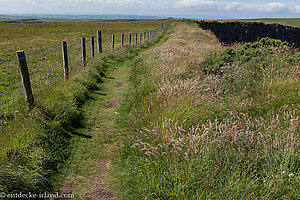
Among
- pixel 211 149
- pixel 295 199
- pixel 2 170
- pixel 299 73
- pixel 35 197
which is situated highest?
pixel 299 73

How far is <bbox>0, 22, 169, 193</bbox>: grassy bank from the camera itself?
3368 millimetres

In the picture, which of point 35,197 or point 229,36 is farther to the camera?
point 229,36

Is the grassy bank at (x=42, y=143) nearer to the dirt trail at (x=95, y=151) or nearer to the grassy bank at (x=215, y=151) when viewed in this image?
the dirt trail at (x=95, y=151)

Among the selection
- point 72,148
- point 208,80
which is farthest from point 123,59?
point 72,148

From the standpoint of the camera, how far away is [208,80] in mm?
6902

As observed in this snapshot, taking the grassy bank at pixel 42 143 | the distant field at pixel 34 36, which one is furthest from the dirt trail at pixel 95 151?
the distant field at pixel 34 36

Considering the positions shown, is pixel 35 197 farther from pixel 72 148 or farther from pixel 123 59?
pixel 123 59

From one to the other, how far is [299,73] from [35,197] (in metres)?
6.95

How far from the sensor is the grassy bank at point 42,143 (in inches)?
133

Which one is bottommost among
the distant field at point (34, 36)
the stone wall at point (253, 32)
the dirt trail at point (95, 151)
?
the dirt trail at point (95, 151)

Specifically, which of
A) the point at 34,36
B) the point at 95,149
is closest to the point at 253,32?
the point at 34,36

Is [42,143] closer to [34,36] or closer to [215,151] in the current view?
[215,151]

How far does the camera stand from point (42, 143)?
14.1ft

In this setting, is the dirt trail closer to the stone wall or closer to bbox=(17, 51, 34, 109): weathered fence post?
bbox=(17, 51, 34, 109): weathered fence post
